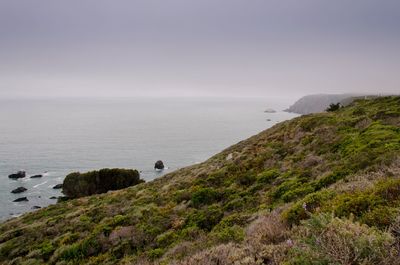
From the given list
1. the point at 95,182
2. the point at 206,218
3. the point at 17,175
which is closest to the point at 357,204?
the point at 206,218

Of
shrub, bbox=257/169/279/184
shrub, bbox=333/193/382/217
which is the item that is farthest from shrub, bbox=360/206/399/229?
shrub, bbox=257/169/279/184

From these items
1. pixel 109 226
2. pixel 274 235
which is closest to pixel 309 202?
pixel 274 235

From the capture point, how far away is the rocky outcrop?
48.8 metres

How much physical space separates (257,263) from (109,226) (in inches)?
515

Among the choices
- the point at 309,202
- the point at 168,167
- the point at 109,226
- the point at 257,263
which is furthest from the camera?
the point at 168,167

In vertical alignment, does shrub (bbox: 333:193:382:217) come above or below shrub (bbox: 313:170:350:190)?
above

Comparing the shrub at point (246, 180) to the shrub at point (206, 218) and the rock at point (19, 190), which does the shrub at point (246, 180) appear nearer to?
the shrub at point (206, 218)

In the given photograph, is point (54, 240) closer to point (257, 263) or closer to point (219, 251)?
point (219, 251)

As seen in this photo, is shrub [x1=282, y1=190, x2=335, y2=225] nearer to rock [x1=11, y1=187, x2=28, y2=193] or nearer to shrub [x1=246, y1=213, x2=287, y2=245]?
shrub [x1=246, y1=213, x2=287, y2=245]

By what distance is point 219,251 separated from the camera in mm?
7000

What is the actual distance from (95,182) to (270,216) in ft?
147

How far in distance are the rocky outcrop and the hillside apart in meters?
20.7

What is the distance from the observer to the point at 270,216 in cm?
970

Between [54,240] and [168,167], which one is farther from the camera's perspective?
[168,167]
